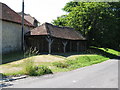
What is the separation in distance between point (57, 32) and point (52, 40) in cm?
391

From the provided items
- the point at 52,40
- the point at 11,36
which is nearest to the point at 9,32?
the point at 11,36

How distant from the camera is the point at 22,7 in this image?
75.6 ft

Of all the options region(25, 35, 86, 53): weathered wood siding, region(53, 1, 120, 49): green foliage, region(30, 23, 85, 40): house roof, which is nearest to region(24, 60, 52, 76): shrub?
region(30, 23, 85, 40): house roof

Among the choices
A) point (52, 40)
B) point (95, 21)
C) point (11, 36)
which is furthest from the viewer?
point (95, 21)

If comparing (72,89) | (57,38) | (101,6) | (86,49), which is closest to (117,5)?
(101,6)

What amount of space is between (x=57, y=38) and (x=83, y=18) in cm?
774

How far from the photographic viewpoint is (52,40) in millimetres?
22078

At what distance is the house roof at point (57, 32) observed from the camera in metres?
23.2

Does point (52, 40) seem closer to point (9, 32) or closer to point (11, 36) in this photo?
point (11, 36)

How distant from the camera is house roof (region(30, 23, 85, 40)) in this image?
2319 cm

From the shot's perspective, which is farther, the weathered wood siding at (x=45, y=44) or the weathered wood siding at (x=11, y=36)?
the weathered wood siding at (x=45, y=44)

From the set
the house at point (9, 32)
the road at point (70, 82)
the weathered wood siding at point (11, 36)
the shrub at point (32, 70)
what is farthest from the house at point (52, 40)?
the road at point (70, 82)

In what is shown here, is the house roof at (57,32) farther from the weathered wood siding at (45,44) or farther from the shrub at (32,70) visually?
the shrub at (32,70)

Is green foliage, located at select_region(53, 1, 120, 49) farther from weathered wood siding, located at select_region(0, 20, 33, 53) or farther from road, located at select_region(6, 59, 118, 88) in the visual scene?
road, located at select_region(6, 59, 118, 88)
